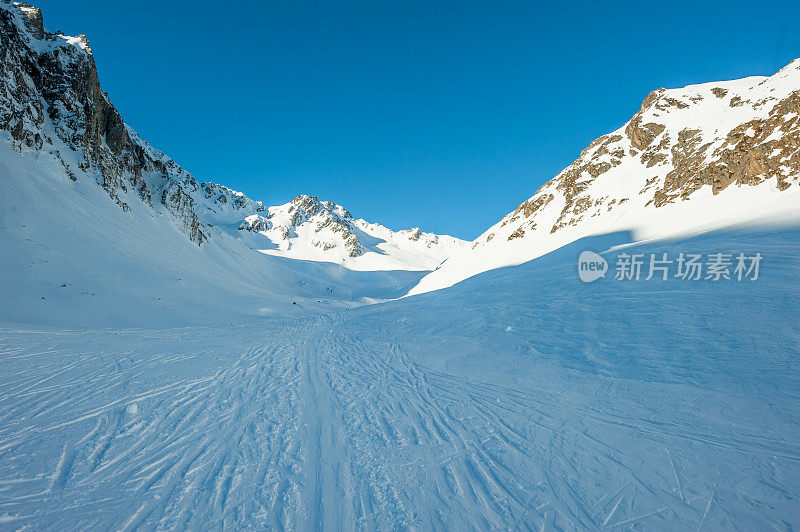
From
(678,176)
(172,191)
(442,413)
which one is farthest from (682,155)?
(172,191)

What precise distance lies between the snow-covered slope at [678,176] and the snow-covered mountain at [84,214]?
29790 millimetres

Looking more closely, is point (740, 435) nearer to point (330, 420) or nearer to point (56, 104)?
point (330, 420)

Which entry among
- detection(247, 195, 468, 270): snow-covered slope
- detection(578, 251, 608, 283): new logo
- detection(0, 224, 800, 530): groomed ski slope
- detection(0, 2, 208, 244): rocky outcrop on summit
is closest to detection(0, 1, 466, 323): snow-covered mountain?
detection(0, 2, 208, 244): rocky outcrop on summit

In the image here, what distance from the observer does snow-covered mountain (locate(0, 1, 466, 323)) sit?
1844 centimetres

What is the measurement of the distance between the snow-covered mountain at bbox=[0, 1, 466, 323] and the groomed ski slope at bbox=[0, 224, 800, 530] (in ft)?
35.5

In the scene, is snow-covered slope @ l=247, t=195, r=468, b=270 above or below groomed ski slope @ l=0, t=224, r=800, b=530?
above

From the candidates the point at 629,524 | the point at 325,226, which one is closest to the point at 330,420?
the point at 629,524

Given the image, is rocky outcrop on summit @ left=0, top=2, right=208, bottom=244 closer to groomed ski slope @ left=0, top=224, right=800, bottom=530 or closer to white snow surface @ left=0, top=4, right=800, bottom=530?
white snow surface @ left=0, top=4, right=800, bottom=530

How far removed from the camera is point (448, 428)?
16.7 ft

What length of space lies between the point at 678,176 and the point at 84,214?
6033 cm

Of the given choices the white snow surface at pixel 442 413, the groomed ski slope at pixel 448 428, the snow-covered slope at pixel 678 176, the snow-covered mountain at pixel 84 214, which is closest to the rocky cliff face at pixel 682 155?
the snow-covered slope at pixel 678 176

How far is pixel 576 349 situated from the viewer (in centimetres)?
808

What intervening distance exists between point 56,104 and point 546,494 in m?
54.2

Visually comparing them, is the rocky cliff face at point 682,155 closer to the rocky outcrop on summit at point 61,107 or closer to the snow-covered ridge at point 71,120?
the snow-covered ridge at point 71,120
